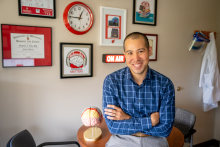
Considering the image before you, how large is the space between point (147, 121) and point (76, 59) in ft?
3.95

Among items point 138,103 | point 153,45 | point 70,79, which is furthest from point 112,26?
point 138,103

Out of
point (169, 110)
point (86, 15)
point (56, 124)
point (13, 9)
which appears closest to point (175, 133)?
point (169, 110)

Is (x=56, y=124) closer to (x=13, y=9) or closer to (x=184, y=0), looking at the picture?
(x=13, y=9)

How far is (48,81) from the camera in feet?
6.80

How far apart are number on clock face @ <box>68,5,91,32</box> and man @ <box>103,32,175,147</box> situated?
0.84 meters

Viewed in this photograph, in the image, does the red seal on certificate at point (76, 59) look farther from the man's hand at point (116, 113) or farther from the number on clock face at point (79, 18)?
the man's hand at point (116, 113)

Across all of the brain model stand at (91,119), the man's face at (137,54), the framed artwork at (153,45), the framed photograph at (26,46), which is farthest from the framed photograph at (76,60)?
the framed artwork at (153,45)

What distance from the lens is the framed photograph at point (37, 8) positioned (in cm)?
188

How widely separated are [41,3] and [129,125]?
1.65 meters

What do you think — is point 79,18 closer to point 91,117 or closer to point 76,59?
point 76,59

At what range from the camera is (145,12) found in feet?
8.38

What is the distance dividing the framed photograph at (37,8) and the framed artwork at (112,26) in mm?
630

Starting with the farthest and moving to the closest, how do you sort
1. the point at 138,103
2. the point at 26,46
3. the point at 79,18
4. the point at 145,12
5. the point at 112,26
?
1. the point at 145,12
2. the point at 112,26
3. the point at 79,18
4. the point at 26,46
5. the point at 138,103

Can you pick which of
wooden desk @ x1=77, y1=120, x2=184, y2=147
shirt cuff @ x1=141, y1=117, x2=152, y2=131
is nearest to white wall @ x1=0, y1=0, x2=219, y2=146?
wooden desk @ x1=77, y1=120, x2=184, y2=147
